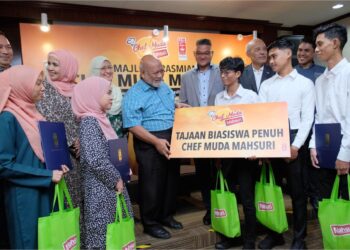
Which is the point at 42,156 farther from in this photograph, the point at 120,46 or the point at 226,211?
the point at 120,46

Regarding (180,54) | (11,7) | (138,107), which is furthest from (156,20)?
(138,107)

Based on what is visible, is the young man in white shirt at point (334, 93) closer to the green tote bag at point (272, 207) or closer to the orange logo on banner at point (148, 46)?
the green tote bag at point (272, 207)

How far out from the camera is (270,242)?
2.24 m

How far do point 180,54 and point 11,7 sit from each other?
238cm

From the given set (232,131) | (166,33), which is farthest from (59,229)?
(166,33)

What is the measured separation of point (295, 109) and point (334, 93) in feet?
0.88

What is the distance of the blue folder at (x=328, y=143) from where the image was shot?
1803 millimetres

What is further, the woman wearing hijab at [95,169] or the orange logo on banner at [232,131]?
the orange logo on banner at [232,131]

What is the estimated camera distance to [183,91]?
2.77 m

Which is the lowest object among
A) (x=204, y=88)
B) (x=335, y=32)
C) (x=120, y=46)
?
(x=204, y=88)

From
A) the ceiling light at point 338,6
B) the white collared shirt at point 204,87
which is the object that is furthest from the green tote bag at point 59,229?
the ceiling light at point 338,6

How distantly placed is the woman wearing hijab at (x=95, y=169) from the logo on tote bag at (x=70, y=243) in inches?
6.4

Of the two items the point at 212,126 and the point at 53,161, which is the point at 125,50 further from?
the point at 53,161

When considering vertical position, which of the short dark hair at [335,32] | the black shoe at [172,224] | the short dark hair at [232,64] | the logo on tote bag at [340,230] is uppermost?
the short dark hair at [335,32]
